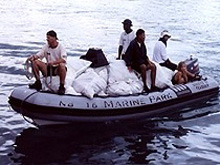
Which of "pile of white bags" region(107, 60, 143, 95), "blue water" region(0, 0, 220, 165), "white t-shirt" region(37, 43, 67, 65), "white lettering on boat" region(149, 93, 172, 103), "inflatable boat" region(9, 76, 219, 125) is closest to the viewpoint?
"blue water" region(0, 0, 220, 165)

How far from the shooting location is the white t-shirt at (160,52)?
12.7 metres

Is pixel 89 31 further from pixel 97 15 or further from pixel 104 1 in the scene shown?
pixel 104 1

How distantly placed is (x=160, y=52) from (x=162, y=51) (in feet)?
0.27

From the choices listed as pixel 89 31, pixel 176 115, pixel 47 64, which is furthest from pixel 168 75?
pixel 89 31

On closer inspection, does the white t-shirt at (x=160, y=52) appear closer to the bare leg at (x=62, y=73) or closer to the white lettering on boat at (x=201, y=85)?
the white lettering on boat at (x=201, y=85)

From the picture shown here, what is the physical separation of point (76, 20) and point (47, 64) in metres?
21.9

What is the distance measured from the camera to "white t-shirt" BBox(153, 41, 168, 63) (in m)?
12.7

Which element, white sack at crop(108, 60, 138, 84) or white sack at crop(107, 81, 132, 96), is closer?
white sack at crop(107, 81, 132, 96)

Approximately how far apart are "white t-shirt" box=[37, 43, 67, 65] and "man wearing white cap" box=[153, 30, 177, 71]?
3192mm

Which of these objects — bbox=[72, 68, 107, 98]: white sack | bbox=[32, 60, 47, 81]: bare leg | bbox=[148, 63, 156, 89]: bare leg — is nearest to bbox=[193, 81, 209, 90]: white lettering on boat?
bbox=[148, 63, 156, 89]: bare leg

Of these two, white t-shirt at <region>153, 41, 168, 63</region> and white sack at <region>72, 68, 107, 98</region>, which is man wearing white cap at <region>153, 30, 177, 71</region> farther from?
white sack at <region>72, 68, 107, 98</region>

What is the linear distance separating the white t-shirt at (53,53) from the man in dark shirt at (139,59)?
196cm

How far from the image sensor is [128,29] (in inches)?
506

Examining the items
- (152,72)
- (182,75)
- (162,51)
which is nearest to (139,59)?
(152,72)
